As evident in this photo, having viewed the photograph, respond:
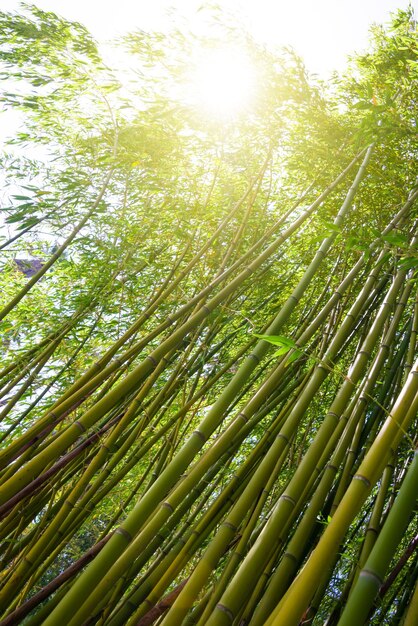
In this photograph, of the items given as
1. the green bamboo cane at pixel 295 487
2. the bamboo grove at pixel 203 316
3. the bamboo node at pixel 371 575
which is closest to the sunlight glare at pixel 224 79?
the bamboo grove at pixel 203 316

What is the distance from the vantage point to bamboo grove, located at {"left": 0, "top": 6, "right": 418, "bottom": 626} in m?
1.40

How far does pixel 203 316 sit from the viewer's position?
1.72 meters

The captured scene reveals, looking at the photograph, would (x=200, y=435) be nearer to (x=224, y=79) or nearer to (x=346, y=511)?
(x=346, y=511)

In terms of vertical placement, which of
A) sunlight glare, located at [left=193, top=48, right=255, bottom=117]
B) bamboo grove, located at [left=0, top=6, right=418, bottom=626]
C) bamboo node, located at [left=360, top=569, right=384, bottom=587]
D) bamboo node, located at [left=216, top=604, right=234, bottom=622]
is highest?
sunlight glare, located at [left=193, top=48, right=255, bottom=117]

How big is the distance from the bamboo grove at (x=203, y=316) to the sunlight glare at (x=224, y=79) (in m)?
0.08

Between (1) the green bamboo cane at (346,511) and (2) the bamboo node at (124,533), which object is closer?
(1) the green bamboo cane at (346,511)

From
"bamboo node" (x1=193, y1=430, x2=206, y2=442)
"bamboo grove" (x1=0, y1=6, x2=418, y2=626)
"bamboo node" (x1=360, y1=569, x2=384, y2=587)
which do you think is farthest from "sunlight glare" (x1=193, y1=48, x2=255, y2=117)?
"bamboo node" (x1=360, y1=569, x2=384, y2=587)

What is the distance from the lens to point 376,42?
133 inches

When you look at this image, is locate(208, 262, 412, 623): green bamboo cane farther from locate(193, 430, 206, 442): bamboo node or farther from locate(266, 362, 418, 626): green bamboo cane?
locate(193, 430, 206, 442): bamboo node

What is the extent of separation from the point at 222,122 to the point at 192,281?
3.89 feet

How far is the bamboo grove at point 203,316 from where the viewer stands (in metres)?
1.40

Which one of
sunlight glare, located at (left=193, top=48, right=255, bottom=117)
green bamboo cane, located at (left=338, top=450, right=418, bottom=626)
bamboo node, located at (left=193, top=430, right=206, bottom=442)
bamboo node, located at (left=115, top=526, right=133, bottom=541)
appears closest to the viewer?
green bamboo cane, located at (left=338, top=450, right=418, bottom=626)

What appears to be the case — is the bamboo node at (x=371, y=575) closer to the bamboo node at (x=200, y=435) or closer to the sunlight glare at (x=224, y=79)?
the bamboo node at (x=200, y=435)

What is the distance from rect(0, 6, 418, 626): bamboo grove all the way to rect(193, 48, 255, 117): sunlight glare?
0.26 ft
